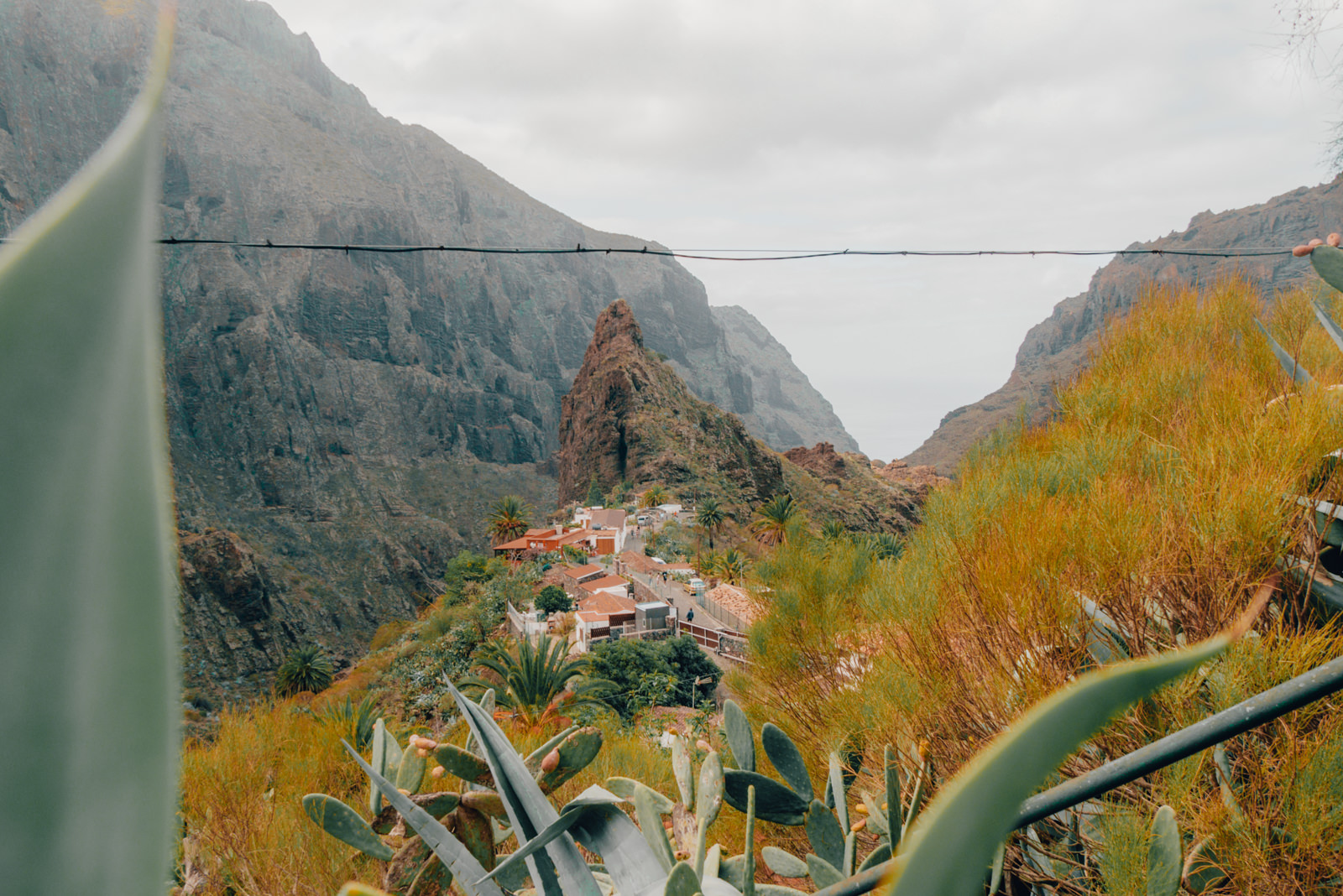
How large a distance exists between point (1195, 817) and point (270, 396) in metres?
82.1

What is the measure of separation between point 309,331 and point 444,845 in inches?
3582

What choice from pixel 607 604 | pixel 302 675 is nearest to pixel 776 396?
pixel 302 675

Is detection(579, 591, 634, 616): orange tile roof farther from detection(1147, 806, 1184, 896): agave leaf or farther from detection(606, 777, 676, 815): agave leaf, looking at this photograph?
detection(1147, 806, 1184, 896): agave leaf

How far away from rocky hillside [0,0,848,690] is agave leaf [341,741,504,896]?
4922 cm

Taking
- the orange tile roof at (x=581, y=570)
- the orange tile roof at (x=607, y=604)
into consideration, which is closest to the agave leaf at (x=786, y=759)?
the orange tile roof at (x=607, y=604)

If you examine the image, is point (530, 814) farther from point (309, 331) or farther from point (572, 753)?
point (309, 331)

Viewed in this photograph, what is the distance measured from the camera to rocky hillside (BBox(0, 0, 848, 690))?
5547 cm

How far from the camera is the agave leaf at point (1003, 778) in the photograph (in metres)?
0.23

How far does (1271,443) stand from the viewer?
2.50 m

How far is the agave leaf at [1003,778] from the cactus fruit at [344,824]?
1.77 metres

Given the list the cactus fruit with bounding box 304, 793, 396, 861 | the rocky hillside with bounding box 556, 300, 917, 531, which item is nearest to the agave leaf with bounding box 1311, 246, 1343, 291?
the cactus fruit with bounding box 304, 793, 396, 861

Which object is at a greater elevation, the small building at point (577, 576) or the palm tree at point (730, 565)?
the palm tree at point (730, 565)

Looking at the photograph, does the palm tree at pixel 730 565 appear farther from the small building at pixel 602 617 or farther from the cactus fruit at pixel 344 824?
the cactus fruit at pixel 344 824

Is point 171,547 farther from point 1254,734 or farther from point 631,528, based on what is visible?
point 631,528
